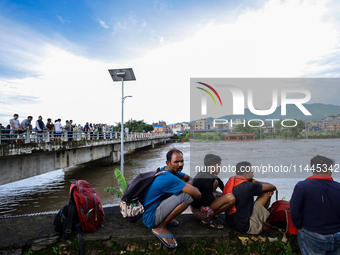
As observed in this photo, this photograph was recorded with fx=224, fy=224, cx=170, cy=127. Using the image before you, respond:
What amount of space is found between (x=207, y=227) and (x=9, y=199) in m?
11.2

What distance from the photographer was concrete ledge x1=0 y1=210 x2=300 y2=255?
102 inches

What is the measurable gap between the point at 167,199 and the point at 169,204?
6 centimetres

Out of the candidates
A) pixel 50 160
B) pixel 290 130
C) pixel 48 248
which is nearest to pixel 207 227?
pixel 48 248

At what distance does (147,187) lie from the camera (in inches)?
107

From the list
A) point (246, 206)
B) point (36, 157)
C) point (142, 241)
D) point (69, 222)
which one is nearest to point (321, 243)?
point (246, 206)

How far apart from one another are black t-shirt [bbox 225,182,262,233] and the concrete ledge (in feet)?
0.44

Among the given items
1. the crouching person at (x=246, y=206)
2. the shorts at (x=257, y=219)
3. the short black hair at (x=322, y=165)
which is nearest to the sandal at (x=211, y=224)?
the crouching person at (x=246, y=206)

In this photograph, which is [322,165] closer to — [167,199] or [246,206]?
[246,206]

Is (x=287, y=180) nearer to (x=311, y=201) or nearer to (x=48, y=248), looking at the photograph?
(x=311, y=201)

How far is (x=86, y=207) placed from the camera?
8.85ft

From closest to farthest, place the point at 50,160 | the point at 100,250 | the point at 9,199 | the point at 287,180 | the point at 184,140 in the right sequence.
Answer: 1. the point at 100,250
2. the point at 9,199
3. the point at 50,160
4. the point at 287,180
5. the point at 184,140

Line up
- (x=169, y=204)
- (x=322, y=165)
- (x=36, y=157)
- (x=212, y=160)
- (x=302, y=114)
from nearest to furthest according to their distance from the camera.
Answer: (x=322, y=165) < (x=169, y=204) < (x=212, y=160) < (x=302, y=114) < (x=36, y=157)

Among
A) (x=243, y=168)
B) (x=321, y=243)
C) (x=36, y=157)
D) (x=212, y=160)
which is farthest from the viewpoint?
(x=36, y=157)

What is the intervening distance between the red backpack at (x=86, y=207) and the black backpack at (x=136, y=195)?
366 millimetres
